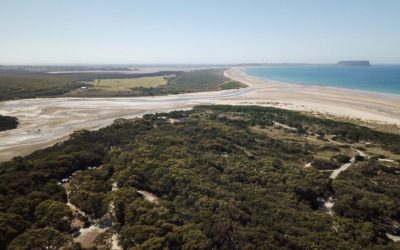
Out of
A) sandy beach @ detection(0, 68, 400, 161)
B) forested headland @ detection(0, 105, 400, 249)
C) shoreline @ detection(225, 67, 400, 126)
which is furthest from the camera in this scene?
shoreline @ detection(225, 67, 400, 126)

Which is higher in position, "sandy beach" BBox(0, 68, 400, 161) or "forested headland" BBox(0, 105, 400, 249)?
"forested headland" BBox(0, 105, 400, 249)

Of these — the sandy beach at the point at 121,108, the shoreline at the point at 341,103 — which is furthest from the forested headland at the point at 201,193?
the shoreline at the point at 341,103

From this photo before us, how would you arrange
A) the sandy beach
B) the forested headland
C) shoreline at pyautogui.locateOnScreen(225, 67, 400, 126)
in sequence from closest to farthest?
the forested headland → the sandy beach → shoreline at pyautogui.locateOnScreen(225, 67, 400, 126)

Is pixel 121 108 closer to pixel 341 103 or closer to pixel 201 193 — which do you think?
pixel 341 103

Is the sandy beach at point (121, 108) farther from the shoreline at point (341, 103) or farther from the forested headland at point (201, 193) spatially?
the forested headland at point (201, 193)

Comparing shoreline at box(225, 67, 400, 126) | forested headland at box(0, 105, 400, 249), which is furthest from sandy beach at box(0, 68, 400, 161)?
forested headland at box(0, 105, 400, 249)

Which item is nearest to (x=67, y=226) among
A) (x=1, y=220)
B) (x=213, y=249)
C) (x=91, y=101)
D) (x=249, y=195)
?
(x=1, y=220)

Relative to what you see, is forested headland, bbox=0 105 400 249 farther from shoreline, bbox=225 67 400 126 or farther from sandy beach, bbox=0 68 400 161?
shoreline, bbox=225 67 400 126
